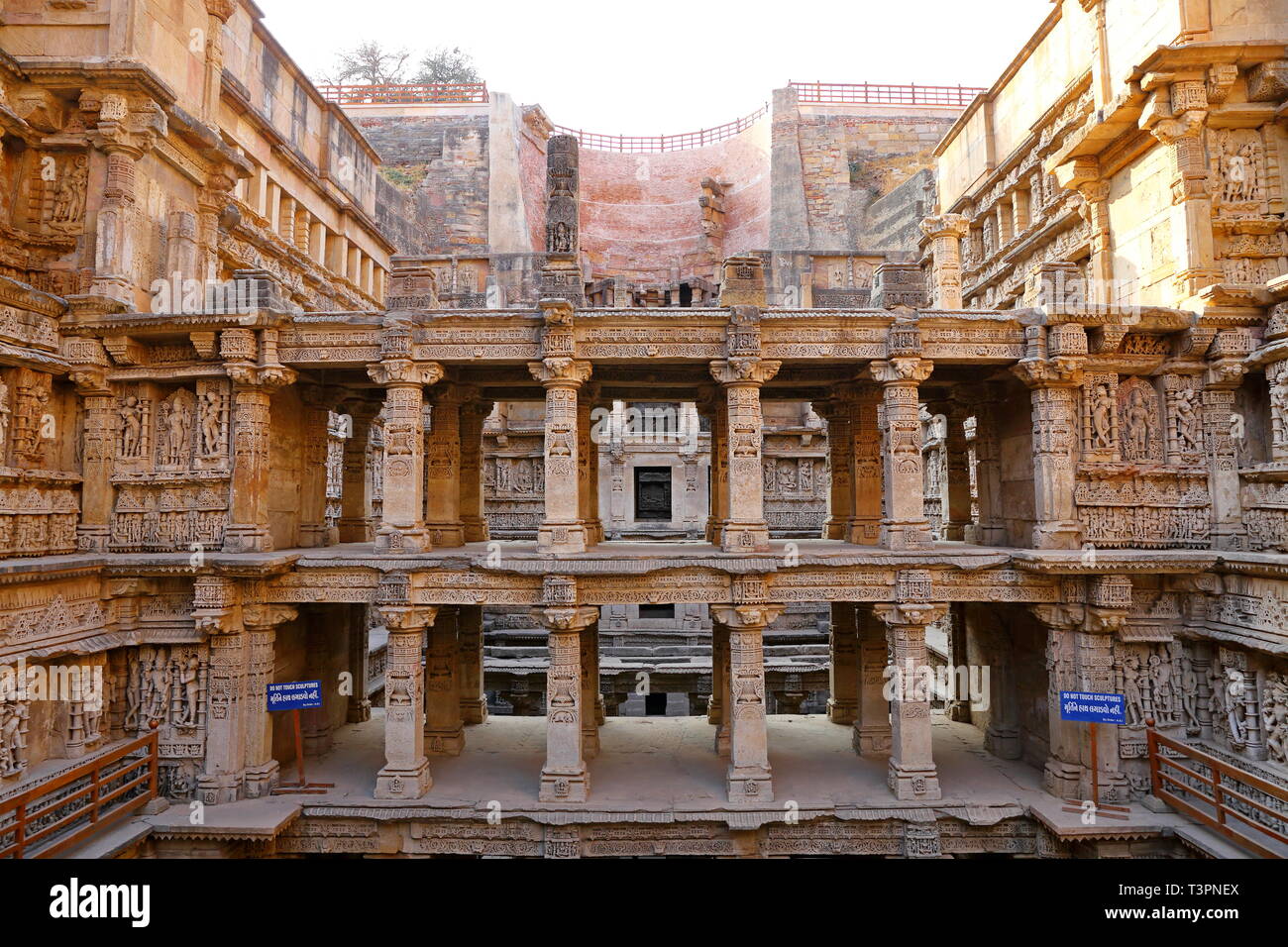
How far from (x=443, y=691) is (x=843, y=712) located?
275 inches

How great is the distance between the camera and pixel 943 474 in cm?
1562

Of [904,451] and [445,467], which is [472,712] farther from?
[904,451]

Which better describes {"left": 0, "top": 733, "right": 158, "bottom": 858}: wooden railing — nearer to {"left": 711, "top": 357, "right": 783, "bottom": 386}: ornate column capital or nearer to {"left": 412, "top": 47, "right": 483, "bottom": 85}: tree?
{"left": 711, "top": 357, "right": 783, "bottom": 386}: ornate column capital

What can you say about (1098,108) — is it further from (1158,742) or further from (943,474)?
(1158,742)

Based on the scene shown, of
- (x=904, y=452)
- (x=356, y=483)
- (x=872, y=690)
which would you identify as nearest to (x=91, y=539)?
(x=356, y=483)

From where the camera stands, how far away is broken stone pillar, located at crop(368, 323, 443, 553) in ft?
29.9

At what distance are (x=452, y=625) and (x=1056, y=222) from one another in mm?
12426

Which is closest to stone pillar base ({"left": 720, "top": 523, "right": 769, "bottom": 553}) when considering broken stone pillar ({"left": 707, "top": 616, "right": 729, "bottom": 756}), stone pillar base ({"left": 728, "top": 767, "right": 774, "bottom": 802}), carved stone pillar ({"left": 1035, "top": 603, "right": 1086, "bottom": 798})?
broken stone pillar ({"left": 707, "top": 616, "right": 729, "bottom": 756})

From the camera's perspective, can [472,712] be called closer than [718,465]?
No

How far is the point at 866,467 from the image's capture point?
11.2 meters

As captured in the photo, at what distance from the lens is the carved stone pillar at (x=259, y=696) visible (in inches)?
357

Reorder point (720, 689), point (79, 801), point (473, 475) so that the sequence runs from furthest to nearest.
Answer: point (473, 475)
point (720, 689)
point (79, 801)

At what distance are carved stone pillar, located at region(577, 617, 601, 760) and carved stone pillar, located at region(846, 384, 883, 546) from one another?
448 cm


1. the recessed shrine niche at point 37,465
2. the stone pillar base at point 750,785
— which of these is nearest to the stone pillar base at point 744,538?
the stone pillar base at point 750,785
